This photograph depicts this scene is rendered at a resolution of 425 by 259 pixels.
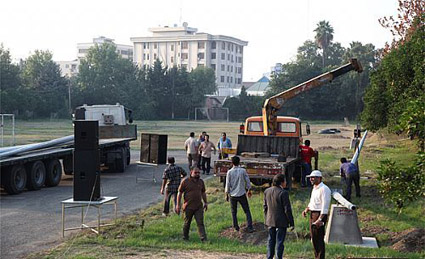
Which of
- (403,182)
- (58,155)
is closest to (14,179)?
(58,155)

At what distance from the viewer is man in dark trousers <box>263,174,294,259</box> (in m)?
9.53

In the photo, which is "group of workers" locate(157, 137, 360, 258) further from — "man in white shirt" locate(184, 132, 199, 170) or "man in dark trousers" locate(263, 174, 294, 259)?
"man in white shirt" locate(184, 132, 199, 170)

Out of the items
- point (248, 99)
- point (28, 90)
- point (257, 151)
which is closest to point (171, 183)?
point (257, 151)

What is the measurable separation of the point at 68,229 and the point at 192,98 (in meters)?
87.4

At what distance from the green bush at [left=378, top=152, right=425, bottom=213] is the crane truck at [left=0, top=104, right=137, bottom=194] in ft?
40.3

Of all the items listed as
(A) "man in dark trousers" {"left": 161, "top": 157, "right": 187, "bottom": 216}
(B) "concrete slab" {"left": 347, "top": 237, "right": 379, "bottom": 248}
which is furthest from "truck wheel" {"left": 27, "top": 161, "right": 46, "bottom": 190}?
(B) "concrete slab" {"left": 347, "top": 237, "right": 379, "bottom": 248}

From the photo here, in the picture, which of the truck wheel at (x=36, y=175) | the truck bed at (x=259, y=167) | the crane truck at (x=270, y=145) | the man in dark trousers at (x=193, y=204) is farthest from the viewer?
the truck wheel at (x=36, y=175)

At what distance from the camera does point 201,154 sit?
920 inches

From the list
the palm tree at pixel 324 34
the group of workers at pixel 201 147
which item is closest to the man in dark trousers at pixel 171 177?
the group of workers at pixel 201 147

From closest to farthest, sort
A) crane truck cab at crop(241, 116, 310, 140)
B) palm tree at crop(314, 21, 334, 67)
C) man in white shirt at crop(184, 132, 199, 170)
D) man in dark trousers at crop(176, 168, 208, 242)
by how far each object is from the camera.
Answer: man in dark trousers at crop(176, 168, 208, 242) → crane truck cab at crop(241, 116, 310, 140) → man in white shirt at crop(184, 132, 199, 170) → palm tree at crop(314, 21, 334, 67)

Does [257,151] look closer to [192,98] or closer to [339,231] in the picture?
[339,231]

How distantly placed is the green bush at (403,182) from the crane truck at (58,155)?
1228 centimetres

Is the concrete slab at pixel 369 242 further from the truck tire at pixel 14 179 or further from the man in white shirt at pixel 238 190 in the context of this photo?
the truck tire at pixel 14 179

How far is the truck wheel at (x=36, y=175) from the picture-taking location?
1881 centimetres
